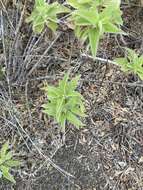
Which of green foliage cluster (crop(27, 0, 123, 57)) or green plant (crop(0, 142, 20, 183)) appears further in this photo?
green plant (crop(0, 142, 20, 183))

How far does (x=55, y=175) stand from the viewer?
1870mm

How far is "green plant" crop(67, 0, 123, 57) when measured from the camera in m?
1.41

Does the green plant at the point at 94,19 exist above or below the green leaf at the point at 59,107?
above

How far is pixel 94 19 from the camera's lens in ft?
4.64

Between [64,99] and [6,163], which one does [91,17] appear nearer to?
[64,99]

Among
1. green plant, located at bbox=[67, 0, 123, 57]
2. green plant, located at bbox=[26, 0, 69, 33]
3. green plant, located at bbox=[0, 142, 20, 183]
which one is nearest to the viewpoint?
green plant, located at bbox=[67, 0, 123, 57]

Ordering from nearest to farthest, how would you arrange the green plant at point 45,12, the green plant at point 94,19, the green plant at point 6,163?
the green plant at point 94,19, the green plant at point 45,12, the green plant at point 6,163

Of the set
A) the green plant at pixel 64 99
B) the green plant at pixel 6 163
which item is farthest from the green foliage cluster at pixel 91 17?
the green plant at pixel 6 163

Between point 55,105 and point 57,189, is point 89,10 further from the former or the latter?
point 57,189

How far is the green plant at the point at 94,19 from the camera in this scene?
1409mm

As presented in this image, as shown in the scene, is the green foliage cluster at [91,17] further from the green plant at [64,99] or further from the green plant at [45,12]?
the green plant at [64,99]

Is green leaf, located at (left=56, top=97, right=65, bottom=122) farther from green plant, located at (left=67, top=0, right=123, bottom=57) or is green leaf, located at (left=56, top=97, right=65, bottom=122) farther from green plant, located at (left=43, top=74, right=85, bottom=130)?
green plant, located at (left=67, top=0, right=123, bottom=57)

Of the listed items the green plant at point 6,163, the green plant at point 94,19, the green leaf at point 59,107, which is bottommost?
the green plant at point 6,163

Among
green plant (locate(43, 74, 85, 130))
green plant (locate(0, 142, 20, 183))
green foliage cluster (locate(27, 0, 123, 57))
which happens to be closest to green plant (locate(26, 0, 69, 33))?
green foliage cluster (locate(27, 0, 123, 57))
